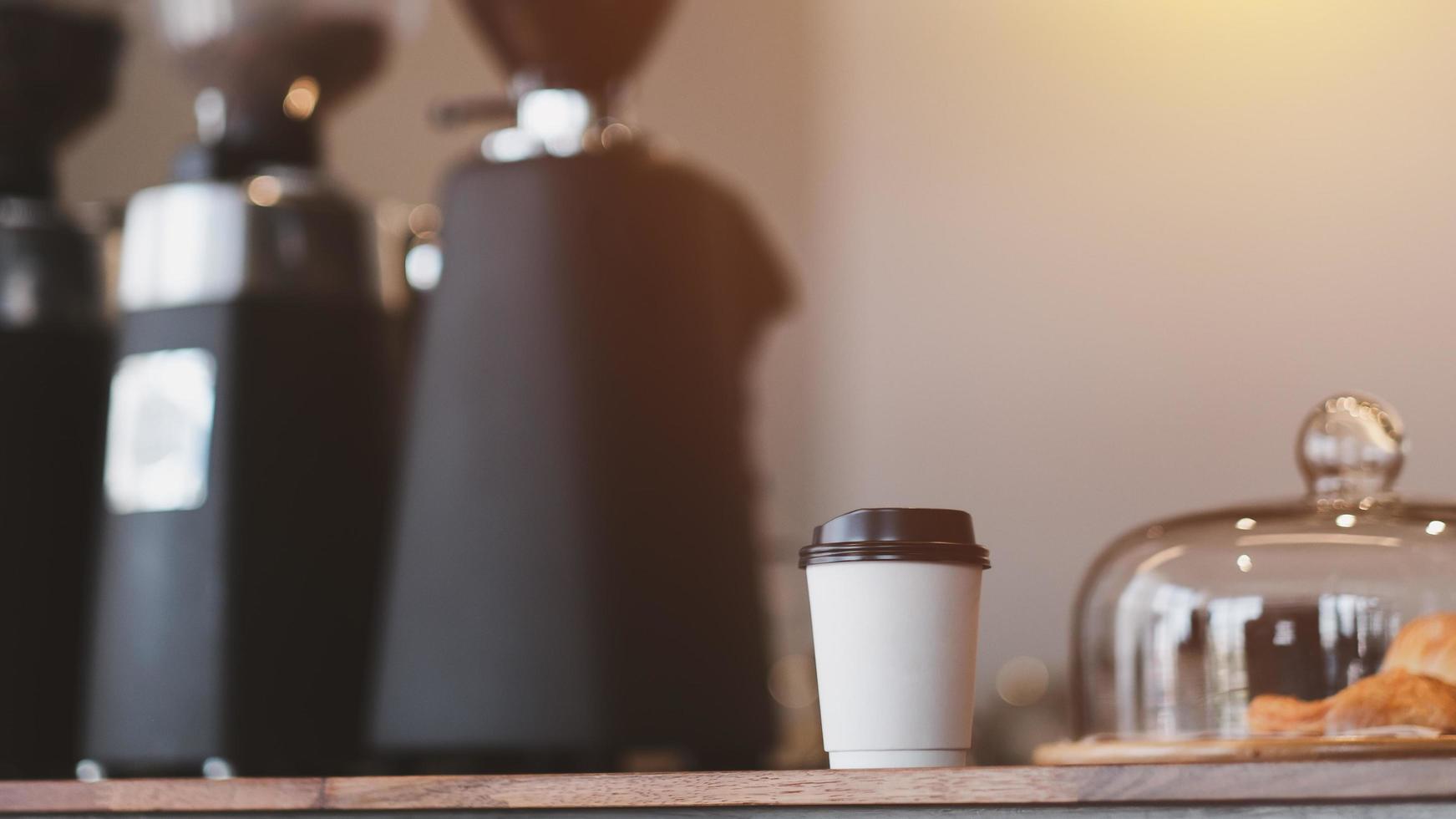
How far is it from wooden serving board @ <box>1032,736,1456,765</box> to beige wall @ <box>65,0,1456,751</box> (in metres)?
0.36

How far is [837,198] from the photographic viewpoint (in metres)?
0.96

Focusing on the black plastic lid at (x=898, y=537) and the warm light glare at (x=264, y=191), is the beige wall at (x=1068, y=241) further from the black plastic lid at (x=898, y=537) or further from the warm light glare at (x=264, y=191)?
the black plastic lid at (x=898, y=537)

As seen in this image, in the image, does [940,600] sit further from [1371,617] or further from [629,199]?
[629,199]

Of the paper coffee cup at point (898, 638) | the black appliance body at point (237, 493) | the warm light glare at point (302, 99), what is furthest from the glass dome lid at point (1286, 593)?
the warm light glare at point (302, 99)

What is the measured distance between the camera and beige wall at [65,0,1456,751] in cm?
80

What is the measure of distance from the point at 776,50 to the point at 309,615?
505mm

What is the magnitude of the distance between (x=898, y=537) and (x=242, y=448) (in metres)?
0.38

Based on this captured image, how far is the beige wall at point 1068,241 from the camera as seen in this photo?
0.80 meters

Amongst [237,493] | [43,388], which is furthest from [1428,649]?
[43,388]

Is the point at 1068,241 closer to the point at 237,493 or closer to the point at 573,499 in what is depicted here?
the point at 573,499

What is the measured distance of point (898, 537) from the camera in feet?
1.47

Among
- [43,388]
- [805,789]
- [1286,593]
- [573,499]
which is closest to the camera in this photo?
[805,789]

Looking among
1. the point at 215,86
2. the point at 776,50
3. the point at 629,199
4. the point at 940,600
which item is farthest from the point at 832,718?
the point at 776,50

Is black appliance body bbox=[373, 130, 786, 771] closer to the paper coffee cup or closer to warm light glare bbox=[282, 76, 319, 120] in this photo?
warm light glare bbox=[282, 76, 319, 120]
